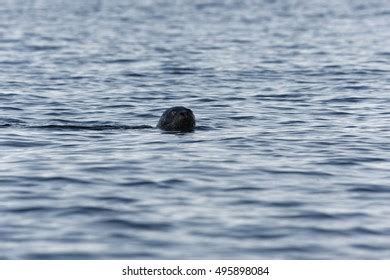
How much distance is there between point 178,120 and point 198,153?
8.42 feet

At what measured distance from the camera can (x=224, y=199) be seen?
14.3m

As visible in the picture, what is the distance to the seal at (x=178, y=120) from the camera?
20.2 m

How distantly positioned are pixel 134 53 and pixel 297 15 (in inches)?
1000

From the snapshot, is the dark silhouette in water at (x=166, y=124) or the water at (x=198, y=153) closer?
the water at (x=198, y=153)

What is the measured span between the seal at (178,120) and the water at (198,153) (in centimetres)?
36

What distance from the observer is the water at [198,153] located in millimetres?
12469

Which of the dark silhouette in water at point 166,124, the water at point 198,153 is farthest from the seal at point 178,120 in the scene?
the water at point 198,153

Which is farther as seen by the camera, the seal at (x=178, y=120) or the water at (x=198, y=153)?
the seal at (x=178, y=120)

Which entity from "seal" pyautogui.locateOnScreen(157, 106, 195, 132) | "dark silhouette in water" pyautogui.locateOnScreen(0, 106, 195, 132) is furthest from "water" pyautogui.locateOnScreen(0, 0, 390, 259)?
"seal" pyautogui.locateOnScreen(157, 106, 195, 132)

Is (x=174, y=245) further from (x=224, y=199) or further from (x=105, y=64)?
(x=105, y=64)

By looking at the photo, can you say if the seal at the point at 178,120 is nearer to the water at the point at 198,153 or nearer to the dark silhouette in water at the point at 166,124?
the dark silhouette in water at the point at 166,124

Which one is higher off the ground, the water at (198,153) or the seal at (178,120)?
Result: the seal at (178,120)

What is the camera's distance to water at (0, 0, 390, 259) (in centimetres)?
1247

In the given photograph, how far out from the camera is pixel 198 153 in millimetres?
17688
